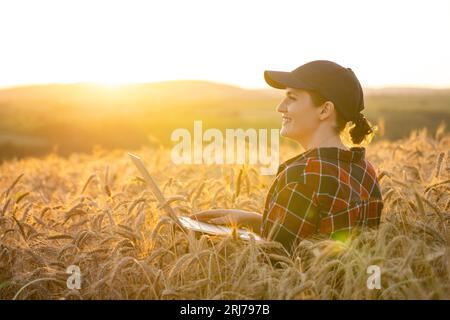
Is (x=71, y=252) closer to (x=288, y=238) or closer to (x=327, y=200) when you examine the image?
(x=288, y=238)

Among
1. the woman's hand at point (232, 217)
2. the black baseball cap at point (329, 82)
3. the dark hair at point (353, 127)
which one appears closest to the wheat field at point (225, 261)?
the woman's hand at point (232, 217)

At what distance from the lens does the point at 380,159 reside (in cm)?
714

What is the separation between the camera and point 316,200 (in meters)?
3.26

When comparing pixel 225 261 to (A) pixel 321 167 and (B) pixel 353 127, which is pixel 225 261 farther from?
(B) pixel 353 127

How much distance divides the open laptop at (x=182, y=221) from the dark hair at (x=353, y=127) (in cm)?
84

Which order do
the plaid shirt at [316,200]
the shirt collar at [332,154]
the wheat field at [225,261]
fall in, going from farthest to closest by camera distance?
the shirt collar at [332,154] → the plaid shirt at [316,200] → the wheat field at [225,261]

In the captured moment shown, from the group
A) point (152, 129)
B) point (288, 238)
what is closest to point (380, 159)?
point (288, 238)

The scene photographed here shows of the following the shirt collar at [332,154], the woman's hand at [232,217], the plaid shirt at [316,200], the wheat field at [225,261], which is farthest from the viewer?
the woman's hand at [232,217]

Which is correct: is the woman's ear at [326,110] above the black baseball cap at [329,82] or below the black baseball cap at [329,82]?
below

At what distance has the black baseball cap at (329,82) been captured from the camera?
341cm

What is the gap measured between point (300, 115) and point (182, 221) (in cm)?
96

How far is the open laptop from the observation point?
11.1ft

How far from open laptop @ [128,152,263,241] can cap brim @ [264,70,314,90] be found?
0.89m

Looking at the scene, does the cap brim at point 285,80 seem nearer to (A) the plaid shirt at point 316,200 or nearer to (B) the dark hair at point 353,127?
(B) the dark hair at point 353,127
